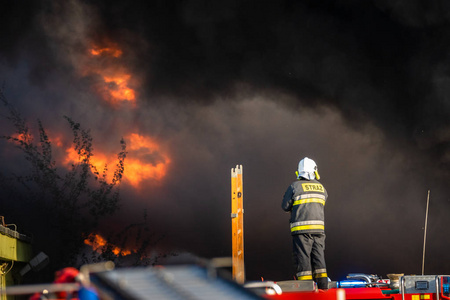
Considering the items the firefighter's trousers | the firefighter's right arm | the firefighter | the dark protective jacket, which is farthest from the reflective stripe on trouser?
the firefighter's right arm

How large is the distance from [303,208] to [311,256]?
0.77m

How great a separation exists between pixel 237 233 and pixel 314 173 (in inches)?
202

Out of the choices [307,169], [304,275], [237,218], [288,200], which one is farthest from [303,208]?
[237,218]

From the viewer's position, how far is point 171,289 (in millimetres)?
3418

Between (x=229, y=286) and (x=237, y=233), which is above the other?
(x=237, y=233)

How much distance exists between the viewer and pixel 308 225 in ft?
31.7

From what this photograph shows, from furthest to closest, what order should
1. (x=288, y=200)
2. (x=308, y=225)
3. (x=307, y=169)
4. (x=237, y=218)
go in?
1. (x=237, y=218)
2. (x=307, y=169)
3. (x=288, y=200)
4. (x=308, y=225)

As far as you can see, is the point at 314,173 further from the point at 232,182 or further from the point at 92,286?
the point at 92,286

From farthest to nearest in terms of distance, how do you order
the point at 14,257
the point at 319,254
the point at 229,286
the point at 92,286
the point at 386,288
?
the point at 14,257, the point at 319,254, the point at 386,288, the point at 229,286, the point at 92,286

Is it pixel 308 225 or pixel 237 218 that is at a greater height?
pixel 237 218

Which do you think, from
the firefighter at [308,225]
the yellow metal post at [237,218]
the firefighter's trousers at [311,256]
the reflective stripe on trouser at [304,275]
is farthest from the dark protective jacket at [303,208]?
the yellow metal post at [237,218]

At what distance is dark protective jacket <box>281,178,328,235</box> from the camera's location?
31.7ft

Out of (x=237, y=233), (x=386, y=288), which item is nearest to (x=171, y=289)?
(x=386, y=288)

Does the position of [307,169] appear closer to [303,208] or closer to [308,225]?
[303,208]
